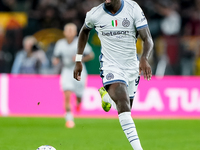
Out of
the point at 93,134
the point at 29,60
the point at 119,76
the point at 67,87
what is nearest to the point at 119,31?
the point at 119,76

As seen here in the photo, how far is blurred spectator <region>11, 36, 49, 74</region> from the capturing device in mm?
17484

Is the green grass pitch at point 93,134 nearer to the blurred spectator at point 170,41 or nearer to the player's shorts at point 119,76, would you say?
the player's shorts at point 119,76

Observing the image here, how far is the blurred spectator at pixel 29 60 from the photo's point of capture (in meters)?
17.5

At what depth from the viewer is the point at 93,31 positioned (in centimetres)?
1803

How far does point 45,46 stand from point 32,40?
1.02 metres

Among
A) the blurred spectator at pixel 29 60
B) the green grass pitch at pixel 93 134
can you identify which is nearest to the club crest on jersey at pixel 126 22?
the green grass pitch at pixel 93 134

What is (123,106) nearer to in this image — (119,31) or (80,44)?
(119,31)

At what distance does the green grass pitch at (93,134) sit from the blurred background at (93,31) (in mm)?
3502

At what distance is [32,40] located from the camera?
57.0ft

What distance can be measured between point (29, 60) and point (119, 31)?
10435 mm

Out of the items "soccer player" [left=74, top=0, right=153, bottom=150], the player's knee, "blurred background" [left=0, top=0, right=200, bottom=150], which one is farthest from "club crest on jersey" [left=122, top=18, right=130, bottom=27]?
"blurred background" [left=0, top=0, right=200, bottom=150]

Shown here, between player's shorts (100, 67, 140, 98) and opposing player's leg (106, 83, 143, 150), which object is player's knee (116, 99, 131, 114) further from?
player's shorts (100, 67, 140, 98)

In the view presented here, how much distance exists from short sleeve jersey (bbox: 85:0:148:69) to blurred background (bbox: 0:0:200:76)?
10030 mm

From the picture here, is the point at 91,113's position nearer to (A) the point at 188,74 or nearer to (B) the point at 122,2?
(A) the point at 188,74
